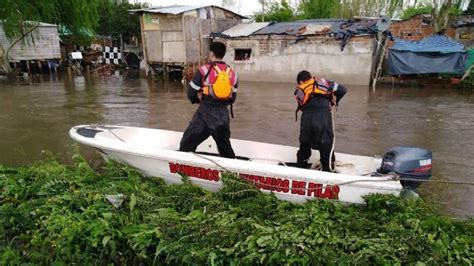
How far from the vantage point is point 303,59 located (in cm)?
1748

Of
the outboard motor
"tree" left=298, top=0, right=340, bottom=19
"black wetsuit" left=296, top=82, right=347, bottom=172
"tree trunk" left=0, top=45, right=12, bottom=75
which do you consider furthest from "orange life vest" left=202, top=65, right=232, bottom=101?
"tree" left=298, top=0, right=340, bottom=19

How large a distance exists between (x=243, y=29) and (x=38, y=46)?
11561mm

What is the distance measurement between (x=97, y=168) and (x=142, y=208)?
2.51 meters

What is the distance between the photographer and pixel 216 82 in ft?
14.5

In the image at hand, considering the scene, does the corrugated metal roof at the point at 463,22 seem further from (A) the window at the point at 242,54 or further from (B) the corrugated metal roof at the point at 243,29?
(A) the window at the point at 242,54

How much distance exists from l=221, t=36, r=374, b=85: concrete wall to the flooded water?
1.17 metres

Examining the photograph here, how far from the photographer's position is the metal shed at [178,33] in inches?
725

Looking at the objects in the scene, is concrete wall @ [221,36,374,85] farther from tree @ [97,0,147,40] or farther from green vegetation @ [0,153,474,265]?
green vegetation @ [0,153,474,265]

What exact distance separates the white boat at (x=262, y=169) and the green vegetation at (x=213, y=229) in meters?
0.12

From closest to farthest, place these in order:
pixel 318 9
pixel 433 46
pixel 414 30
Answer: pixel 433 46, pixel 414 30, pixel 318 9

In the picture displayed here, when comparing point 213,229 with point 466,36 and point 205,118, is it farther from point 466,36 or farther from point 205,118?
point 466,36

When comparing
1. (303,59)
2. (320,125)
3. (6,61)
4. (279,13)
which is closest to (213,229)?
(320,125)

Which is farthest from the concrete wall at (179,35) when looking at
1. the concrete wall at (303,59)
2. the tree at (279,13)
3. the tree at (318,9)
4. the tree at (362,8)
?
the tree at (362,8)

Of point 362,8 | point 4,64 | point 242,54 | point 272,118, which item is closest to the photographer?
point 272,118
